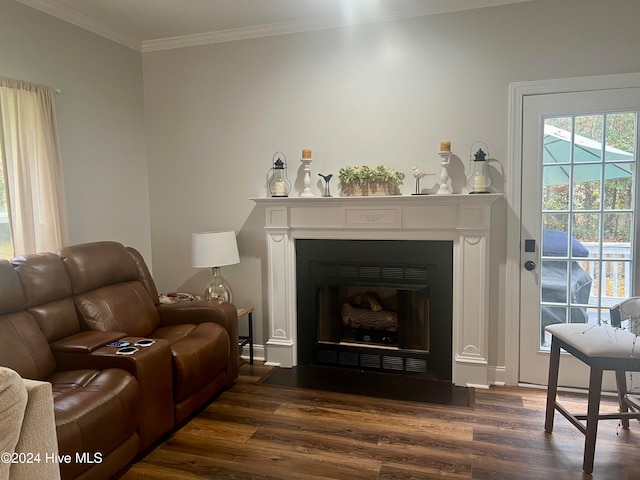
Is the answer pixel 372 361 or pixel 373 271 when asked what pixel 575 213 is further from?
pixel 372 361

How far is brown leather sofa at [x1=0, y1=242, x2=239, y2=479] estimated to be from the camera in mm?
2133

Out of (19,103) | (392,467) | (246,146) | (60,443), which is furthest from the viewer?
(246,146)

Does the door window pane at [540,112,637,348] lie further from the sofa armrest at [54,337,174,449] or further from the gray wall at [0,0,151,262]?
the gray wall at [0,0,151,262]

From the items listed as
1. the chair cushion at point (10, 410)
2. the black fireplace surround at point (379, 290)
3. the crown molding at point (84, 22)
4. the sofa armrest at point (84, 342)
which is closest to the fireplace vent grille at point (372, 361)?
the black fireplace surround at point (379, 290)

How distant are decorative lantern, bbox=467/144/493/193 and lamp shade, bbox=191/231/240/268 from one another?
188 cm

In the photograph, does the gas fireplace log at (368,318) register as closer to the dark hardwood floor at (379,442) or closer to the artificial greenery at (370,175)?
the dark hardwood floor at (379,442)

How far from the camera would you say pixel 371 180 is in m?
3.49

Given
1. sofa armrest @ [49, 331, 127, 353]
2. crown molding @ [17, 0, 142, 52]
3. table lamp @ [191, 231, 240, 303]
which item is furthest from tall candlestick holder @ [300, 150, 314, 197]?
crown molding @ [17, 0, 142, 52]

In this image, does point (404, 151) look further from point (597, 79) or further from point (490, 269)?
point (597, 79)

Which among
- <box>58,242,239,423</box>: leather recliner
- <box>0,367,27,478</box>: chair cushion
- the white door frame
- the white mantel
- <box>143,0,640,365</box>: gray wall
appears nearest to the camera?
<box>0,367,27,478</box>: chair cushion

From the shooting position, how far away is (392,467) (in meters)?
2.39

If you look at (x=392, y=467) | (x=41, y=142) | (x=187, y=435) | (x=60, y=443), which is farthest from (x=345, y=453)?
(x=41, y=142)

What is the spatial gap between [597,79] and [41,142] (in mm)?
3714

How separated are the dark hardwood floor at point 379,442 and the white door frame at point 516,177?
36 cm
